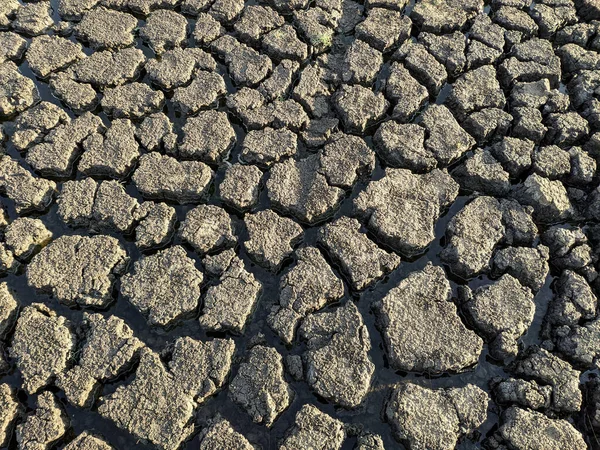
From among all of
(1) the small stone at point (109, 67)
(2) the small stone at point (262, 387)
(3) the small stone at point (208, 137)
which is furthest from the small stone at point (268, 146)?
(2) the small stone at point (262, 387)

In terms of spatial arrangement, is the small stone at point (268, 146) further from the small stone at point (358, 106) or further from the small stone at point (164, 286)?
the small stone at point (164, 286)

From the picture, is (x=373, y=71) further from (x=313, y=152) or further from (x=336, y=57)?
(x=313, y=152)

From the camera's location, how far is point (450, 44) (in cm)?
414

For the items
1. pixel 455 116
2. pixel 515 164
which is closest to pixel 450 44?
pixel 455 116

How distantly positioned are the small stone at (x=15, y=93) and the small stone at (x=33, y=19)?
0.51m

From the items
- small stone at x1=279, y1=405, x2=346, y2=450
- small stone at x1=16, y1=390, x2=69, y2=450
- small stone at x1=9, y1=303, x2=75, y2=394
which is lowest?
small stone at x1=16, y1=390, x2=69, y2=450

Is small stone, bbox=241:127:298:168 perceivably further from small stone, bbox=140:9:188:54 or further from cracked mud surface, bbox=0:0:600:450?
small stone, bbox=140:9:188:54

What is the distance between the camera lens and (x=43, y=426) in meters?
2.66

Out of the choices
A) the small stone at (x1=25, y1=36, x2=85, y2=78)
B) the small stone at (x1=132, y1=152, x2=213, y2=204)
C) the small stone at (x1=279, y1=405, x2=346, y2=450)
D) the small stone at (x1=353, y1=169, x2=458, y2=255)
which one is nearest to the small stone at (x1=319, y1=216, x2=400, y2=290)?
the small stone at (x1=353, y1=169, x2=458, y2=255)

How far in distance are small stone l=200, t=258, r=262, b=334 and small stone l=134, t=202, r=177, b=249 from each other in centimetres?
55

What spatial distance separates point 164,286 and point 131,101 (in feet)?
5.59

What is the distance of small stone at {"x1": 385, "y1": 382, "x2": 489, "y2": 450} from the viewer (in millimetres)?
2650

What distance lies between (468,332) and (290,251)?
4.27ft

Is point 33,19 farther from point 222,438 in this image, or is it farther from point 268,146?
point 222,438
